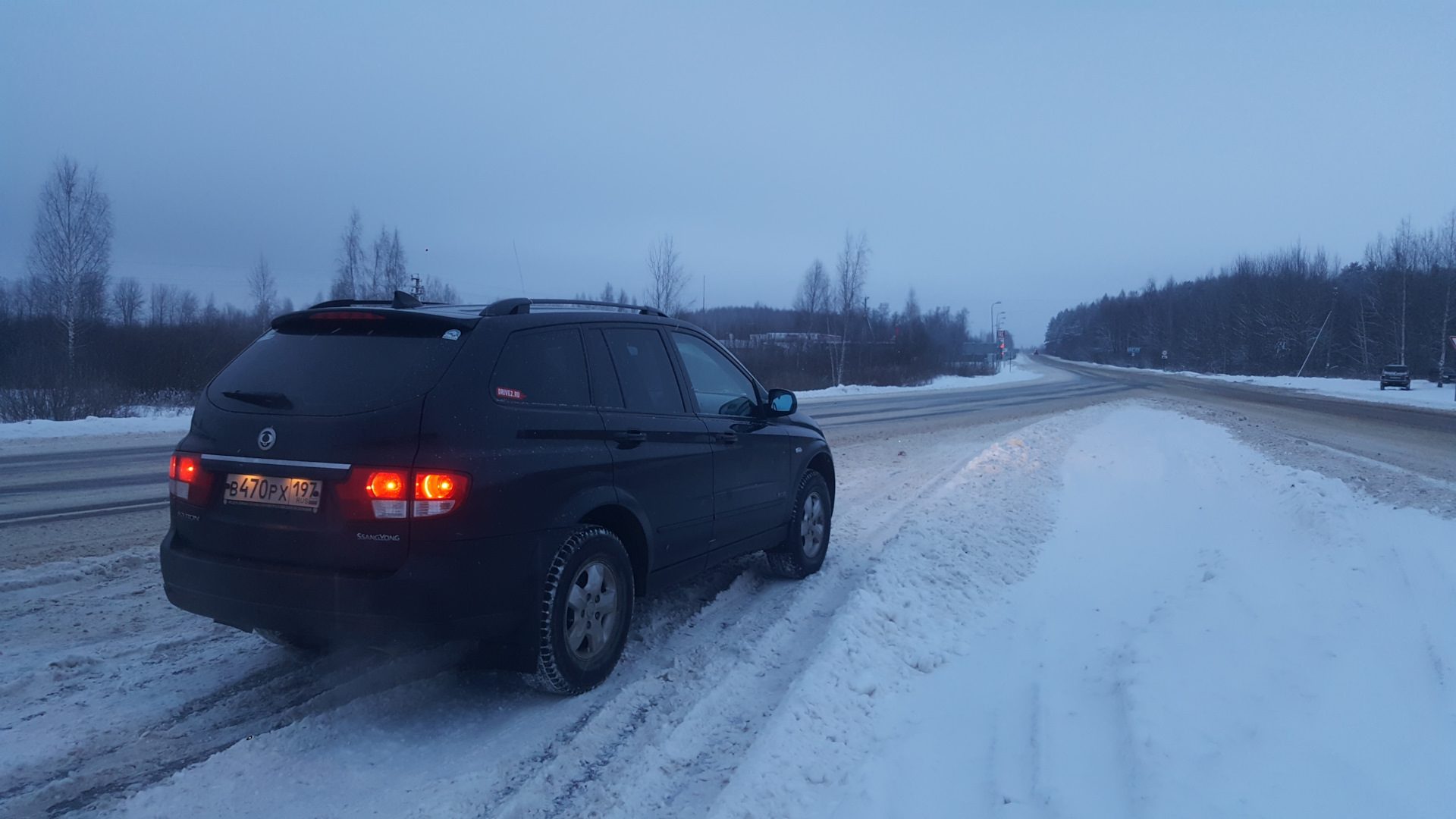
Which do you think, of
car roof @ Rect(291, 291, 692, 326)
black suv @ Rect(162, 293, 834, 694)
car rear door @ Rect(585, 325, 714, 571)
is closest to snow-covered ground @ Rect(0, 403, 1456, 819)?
black suv @ Rect(162, 293, 834, 694)

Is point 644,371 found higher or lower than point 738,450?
higher

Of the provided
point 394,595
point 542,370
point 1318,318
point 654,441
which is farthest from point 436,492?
point 1318,318

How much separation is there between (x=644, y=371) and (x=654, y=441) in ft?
1.63

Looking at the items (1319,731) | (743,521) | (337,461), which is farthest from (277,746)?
(1319,731)

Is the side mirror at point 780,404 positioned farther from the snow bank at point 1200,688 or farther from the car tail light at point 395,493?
the car tail light at point 395,493

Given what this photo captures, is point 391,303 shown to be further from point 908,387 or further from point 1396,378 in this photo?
point 1396,378

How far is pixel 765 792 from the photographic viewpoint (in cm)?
308

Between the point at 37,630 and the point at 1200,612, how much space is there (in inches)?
265

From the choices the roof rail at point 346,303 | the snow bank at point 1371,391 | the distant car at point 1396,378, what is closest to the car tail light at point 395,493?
the roof rail at point 346,303

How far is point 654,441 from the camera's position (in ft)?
14.4

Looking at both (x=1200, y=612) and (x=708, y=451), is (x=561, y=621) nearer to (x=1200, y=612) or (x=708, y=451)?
(x=708, y=451)

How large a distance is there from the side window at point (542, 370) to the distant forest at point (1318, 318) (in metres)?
69.6

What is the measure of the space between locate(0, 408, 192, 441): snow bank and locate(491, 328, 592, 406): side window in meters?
16.2

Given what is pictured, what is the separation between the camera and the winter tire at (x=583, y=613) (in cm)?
365
